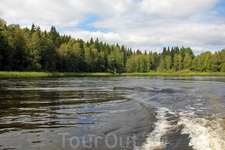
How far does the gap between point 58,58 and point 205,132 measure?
81.1 m

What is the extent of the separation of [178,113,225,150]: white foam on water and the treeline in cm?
6102

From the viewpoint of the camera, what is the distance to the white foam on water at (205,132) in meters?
4.54

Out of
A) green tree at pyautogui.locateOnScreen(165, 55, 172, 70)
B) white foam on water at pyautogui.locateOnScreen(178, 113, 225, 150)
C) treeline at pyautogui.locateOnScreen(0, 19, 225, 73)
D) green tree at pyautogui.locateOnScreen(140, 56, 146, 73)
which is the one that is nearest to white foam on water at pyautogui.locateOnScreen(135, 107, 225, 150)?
white foam on water at pyautogui.locateOnScreen(178, 113, 225, 150)

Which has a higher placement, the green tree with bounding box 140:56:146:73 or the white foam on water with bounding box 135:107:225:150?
the green tree with bounding box 140:56:146:73

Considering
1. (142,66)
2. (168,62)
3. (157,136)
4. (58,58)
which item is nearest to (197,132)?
(157,136)

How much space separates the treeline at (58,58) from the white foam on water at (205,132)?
61018mm

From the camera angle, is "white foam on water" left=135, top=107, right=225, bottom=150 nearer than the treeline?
Yes

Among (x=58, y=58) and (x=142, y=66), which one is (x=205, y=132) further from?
(x=142, y=66)

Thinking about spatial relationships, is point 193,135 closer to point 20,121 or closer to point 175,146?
point 175,146

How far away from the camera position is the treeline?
58.0 m

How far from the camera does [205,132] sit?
549cm

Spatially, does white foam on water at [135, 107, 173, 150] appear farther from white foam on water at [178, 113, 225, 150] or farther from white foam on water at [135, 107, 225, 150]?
white foam on water at [178, 113, 225, 150]

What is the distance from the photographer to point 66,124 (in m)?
6.11

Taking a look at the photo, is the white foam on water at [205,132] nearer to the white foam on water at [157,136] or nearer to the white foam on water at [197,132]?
the white foam on water at [197,132]
